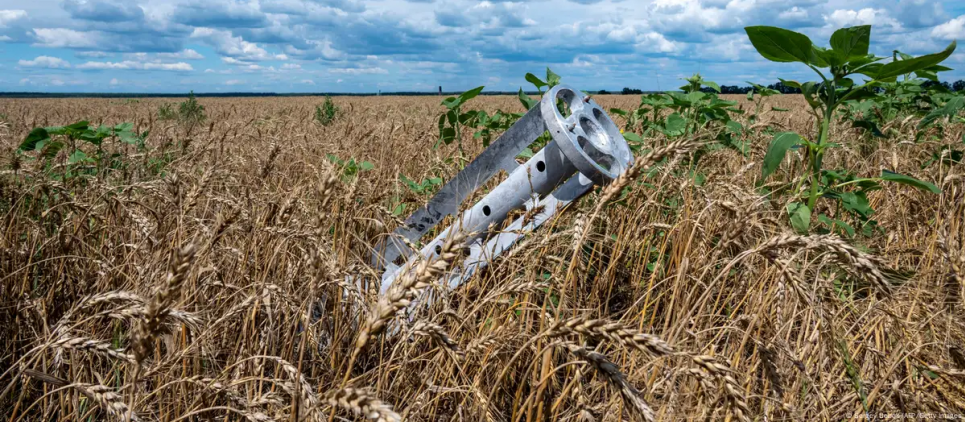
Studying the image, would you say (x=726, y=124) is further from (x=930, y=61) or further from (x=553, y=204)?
(x=553, y=204)

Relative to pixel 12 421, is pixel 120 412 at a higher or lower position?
higher

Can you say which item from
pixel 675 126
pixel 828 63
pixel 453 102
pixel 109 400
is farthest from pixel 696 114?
pixel 109 400

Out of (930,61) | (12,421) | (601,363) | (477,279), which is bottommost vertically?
(12,421)

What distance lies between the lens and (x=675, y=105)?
2.95 meters

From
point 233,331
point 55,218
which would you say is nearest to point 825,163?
point 233,331

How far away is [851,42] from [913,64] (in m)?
0.19

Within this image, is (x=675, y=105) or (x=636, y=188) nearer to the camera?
(x=636, y=188)

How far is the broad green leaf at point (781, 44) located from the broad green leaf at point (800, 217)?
0.52 meters

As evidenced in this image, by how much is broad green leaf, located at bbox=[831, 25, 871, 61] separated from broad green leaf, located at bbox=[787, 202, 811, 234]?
0.53 m

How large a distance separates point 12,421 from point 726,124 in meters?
3.10

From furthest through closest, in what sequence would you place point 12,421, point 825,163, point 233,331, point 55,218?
point 825,163, point 55,218, point 233,331, point 12,421

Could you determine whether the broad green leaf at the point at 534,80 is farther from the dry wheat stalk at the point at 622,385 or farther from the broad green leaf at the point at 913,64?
the dry wheat stalk at the point at 622,385

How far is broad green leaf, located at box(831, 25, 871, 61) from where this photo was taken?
179 cm

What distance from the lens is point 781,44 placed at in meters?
1.86
